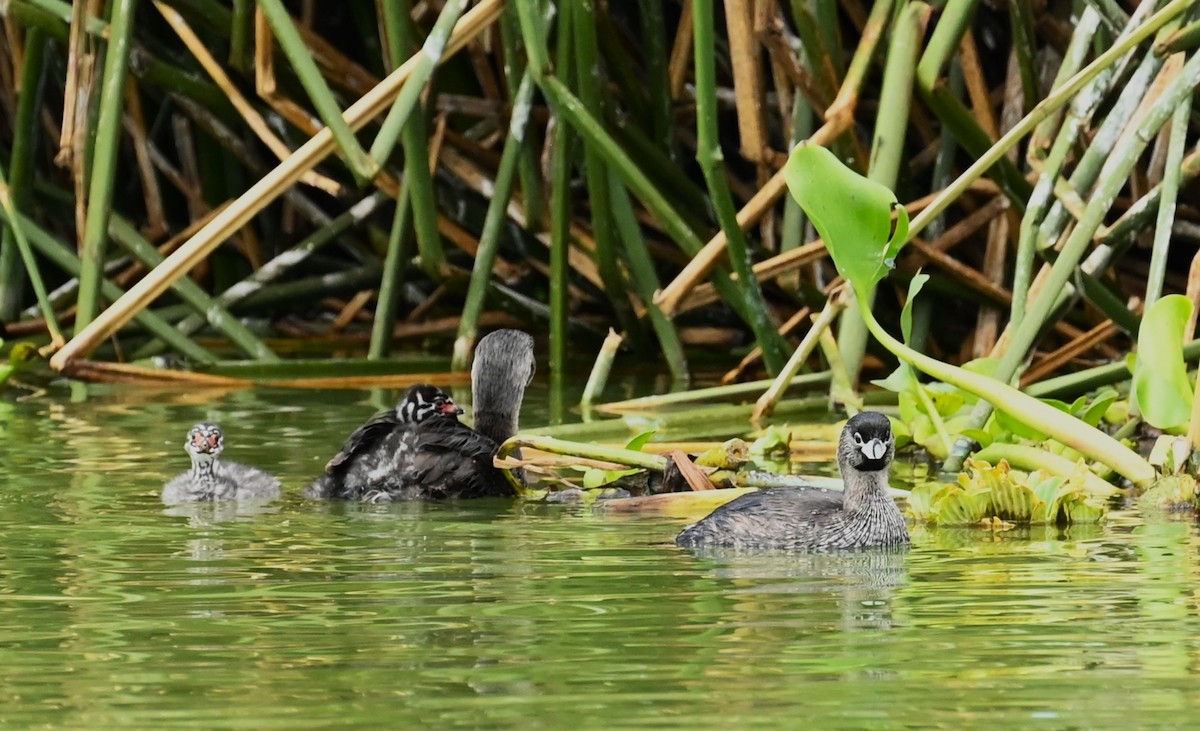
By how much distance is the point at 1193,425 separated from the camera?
14.7ft

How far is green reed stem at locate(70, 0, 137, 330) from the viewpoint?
6.28 meters

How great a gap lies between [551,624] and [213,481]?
5.83 ft

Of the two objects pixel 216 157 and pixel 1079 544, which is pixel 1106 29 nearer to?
pixel 1079 544

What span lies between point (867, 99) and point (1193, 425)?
3114 millimetres

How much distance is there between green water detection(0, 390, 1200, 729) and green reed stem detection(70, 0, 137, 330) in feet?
5.55

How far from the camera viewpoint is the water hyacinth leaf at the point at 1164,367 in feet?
15.5

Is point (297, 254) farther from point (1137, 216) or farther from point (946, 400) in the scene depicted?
point (1137, 216)

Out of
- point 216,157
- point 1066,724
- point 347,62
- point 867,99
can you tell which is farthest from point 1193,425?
point 216,157

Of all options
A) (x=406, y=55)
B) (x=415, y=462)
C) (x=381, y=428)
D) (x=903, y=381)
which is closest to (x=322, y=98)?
(x=406, y=55)

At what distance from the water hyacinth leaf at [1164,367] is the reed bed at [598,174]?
0.26m

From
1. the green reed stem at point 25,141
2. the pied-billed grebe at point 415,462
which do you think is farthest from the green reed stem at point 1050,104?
the green reed stem at point 25,141

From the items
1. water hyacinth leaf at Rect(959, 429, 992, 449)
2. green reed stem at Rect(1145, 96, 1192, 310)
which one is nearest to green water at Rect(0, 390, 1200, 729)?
water hyacinth leaf at Rect(959, 429, 992, 449)

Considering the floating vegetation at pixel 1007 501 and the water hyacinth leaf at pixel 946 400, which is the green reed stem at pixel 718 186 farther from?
the floating vegetation at pixel 1007 501

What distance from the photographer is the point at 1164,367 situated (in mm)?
4777
